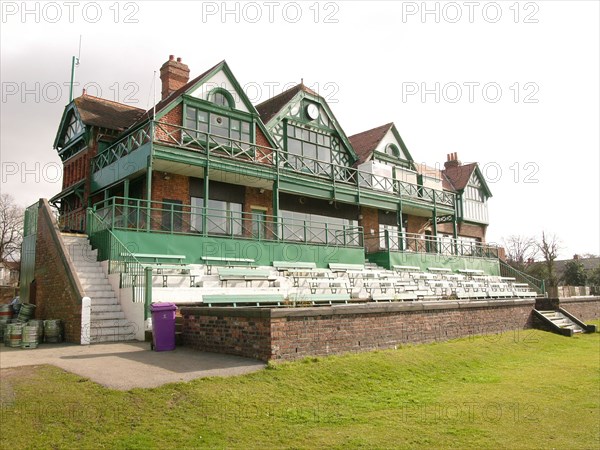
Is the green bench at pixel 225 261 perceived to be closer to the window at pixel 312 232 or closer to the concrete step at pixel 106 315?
the window at pixel 312 232

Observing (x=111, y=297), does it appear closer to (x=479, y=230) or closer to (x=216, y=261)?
(x=216, y=261)

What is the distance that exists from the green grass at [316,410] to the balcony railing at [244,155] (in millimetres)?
11272

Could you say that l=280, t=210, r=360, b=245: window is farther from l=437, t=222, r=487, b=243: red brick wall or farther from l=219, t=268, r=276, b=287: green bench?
l=437, t=222, r=487, b=243: red brick wall

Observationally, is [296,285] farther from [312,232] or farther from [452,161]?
[452,161]

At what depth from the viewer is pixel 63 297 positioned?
1239cm

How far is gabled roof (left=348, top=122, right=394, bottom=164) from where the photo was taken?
89.0 ft

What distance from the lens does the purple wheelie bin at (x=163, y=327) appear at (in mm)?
9320

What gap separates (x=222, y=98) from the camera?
2064 centimetres

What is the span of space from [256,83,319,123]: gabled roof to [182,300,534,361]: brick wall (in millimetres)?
14105

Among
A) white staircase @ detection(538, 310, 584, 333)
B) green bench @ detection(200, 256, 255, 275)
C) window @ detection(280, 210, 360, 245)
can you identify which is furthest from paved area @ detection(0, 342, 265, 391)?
white staircase @ detection(538, 310, 584, 333)

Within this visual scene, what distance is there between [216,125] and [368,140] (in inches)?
450

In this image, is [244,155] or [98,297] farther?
[244,155]

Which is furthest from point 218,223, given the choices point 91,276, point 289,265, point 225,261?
point 91,276

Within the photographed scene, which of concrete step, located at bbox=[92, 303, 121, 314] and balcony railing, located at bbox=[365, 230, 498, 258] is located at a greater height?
balcony railing, located at bbox=[365, 230, 498, 258]
